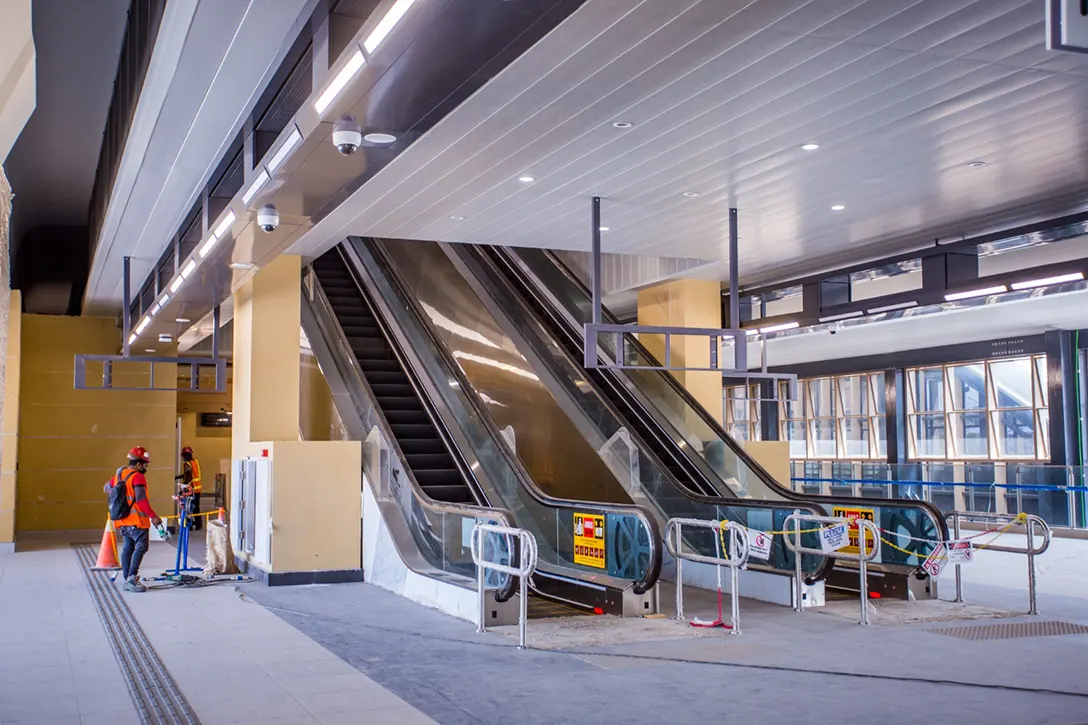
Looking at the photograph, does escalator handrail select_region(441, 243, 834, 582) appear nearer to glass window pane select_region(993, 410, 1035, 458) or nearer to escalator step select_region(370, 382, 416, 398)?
escalator step select_region(370, 382, 416, 398)

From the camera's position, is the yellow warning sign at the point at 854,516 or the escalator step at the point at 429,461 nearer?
the yellow warning sign at the point at 854,516

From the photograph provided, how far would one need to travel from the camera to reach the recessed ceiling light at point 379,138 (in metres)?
6.99

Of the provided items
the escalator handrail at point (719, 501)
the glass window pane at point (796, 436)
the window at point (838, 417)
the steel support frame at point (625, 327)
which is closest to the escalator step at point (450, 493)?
the escalator handrail at point (719, 501)

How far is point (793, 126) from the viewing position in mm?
7730

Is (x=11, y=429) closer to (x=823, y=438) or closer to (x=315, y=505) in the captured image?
(x=315, y=505)

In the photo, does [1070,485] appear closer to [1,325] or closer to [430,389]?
[430,389]

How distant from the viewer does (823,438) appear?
1195 inches

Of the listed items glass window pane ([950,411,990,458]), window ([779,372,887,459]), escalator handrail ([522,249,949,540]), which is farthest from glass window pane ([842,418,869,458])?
escalator handrail ([522,249,949,540])

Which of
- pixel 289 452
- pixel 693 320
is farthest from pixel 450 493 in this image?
pixel 693 320

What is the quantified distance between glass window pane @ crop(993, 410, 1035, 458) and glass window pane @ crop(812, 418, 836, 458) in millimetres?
5624

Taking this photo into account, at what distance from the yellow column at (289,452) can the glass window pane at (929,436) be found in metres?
18.2

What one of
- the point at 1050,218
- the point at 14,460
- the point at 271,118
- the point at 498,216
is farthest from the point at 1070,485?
the point at 14,460

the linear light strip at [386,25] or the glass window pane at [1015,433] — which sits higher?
the linear light strip at [386,25]

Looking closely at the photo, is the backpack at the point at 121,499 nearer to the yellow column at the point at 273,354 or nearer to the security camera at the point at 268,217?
the yellow column at the point at 273,354
